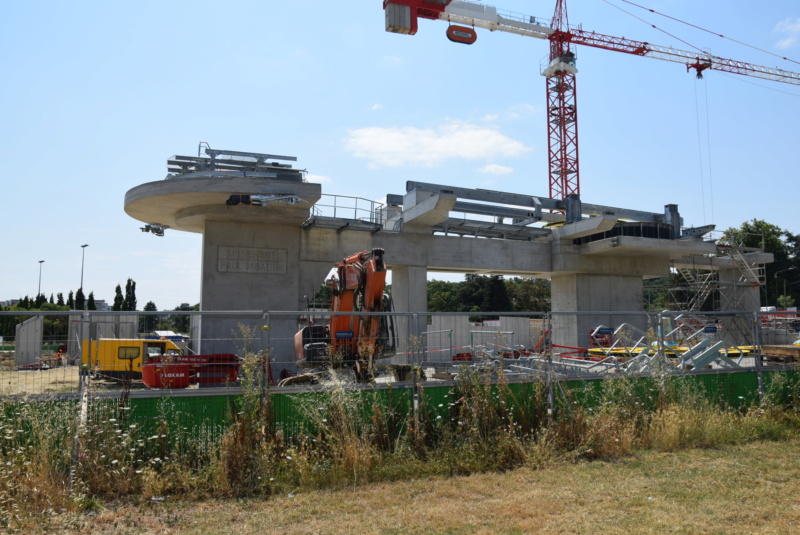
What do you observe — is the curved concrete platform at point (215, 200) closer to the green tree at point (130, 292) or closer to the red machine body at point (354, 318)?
the red machine body at point (354, 318)

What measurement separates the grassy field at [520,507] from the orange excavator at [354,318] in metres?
4.92

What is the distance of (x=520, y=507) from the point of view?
616 centimetres

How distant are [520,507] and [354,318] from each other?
26.9 feet

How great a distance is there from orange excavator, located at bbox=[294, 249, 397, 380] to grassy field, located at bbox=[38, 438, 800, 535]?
16.2ft

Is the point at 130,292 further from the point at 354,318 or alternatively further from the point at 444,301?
the point at 354,318

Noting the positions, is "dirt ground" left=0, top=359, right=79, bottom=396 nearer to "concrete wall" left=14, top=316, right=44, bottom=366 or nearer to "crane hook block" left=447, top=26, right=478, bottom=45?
"concrete wall" left=14, top=316, right=44, bottom=366

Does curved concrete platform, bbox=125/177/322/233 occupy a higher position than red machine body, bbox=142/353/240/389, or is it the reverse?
curved concrete platform, bbox=125/177/322/233

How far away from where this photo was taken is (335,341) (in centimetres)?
1267

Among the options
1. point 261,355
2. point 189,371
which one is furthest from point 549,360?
point 189,371

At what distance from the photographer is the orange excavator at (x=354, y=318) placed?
494 inches

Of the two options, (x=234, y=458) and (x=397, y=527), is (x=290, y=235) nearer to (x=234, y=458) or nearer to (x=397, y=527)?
(x=234, y=458)

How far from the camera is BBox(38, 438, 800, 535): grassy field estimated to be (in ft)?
18.5

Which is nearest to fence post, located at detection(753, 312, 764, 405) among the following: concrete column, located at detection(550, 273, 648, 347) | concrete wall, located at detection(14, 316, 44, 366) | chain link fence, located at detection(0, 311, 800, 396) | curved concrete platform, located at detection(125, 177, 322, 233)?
chain link fence, located at detection(0, 311, 800, 396)

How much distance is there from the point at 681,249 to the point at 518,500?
24.7 metres
